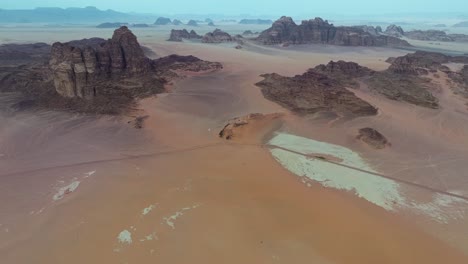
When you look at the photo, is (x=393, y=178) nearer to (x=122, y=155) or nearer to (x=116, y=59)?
(x=122, y=155)

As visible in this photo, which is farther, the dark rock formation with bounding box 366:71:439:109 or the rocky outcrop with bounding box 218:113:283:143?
the dark rock formation with bounding box 366:71:439:109

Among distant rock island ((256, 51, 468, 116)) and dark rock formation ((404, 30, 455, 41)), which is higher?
dark rock formation ((404, 30, 455, 41))

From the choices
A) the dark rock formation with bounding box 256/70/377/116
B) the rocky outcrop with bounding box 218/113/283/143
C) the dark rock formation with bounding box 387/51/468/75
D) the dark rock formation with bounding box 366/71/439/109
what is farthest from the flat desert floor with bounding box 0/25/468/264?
the dark rock formation with bounding box 387/51/468/75

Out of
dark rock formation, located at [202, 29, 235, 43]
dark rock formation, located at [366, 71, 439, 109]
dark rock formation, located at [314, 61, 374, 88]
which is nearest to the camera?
dark rock formation, located at [366, 71, 439, 109]

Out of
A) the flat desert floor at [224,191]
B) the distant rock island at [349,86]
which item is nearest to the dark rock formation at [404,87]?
the distant rock island at [349,86]

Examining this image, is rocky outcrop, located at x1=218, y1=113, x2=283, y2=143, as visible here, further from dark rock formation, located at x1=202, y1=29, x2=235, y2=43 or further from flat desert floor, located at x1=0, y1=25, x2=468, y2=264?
dark rock formation, located at x1=202, y1=29, x2=235, y2=43

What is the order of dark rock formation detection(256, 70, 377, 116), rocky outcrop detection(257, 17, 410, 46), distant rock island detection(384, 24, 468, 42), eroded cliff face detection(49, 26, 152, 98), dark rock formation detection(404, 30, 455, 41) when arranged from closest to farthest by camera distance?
dark rock formation detection(256, 70, 377, 116) < eroded cliff face detection(49, 26, 152, 98) < rocky outcrop detection(257, 17, 410, 46) < distant rock island detection(384, 24, 468, 42) < dark rock formation detection(404, 30, 455, 41)

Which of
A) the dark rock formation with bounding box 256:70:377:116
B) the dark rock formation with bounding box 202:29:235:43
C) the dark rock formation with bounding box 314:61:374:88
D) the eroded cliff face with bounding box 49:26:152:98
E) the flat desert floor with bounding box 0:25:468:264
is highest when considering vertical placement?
the dark rock formation with bounding box 202:29:235:43
